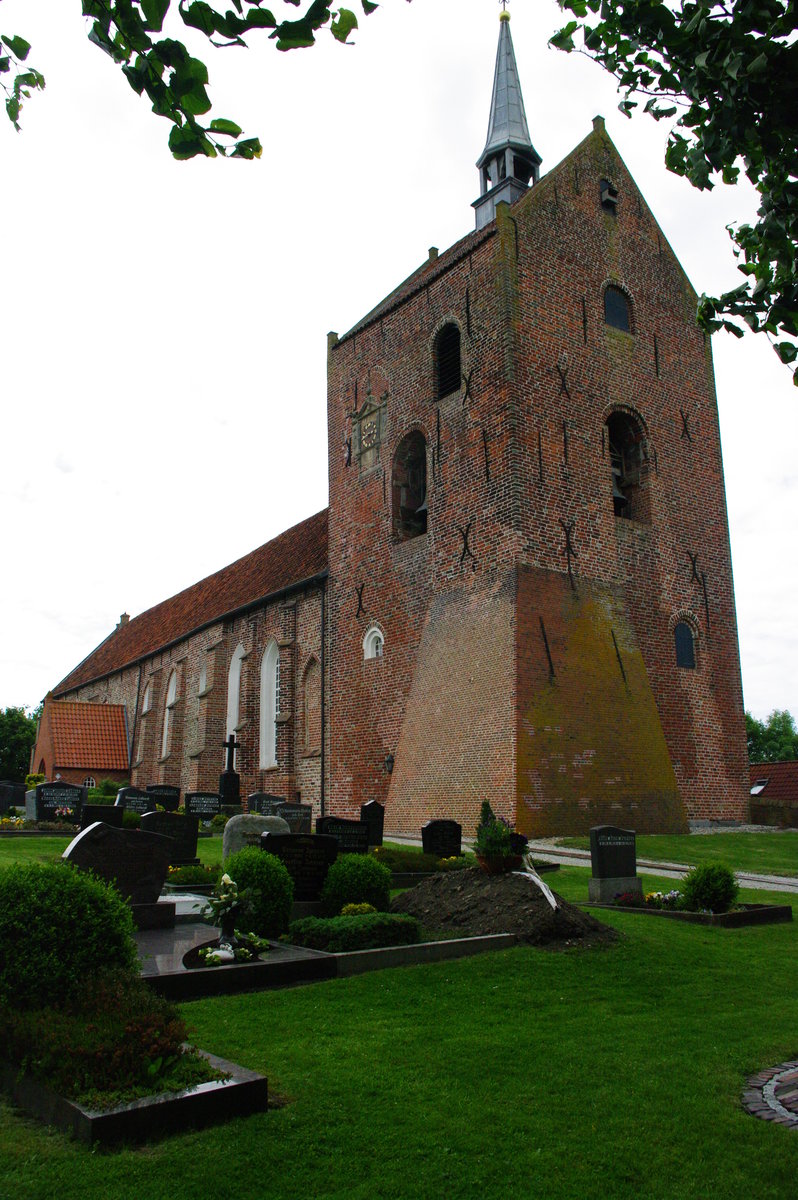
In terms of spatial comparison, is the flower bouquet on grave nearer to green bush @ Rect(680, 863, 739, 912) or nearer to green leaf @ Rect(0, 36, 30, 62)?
green bush @ Rect(680, 863, 739, 912)

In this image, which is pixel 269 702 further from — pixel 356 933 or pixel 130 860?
pixel 356 933

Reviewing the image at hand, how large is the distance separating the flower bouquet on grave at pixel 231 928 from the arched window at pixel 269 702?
65.8ft

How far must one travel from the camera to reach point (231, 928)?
7711mm

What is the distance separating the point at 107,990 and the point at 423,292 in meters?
20.9

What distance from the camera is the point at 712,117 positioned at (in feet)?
16.8

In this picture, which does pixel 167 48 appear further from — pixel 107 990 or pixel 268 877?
pixel 268 877

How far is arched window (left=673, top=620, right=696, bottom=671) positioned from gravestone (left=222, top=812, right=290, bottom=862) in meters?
12.7

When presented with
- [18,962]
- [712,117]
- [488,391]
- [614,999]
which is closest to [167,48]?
[712,117]

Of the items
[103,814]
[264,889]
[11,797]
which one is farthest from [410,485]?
[264,889]

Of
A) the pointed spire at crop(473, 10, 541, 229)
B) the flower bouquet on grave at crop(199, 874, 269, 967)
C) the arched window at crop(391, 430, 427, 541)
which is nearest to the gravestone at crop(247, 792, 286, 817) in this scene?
the arched window at crop(391, 430, 427, 541)

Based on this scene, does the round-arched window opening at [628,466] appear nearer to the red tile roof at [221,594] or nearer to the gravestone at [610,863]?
the red tile roof at [221,594]

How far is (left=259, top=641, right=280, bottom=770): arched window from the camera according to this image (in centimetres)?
2827

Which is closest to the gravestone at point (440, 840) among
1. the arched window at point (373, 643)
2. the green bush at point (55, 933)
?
the arched window at point (373, 643)

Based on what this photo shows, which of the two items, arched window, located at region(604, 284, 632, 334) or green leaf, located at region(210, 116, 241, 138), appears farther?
arched window, located at region(604, 284, 632, 334)
